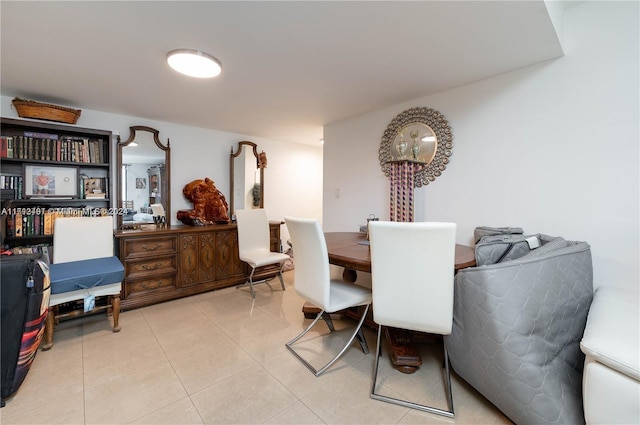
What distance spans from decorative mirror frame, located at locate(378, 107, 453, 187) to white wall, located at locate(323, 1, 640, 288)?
62 millimetres

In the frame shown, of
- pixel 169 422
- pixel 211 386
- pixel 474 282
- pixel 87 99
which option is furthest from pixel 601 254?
pixel 87 99

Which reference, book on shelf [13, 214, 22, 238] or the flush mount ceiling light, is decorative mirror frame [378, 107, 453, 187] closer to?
the flush mount ceiling light

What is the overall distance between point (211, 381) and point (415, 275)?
1.40m

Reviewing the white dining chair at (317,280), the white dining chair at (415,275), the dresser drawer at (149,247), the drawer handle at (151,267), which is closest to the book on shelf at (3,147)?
the dresser drawer at (149,247)

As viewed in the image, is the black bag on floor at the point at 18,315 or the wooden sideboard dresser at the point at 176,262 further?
the wooden sideboard dresser at the point at 176,262

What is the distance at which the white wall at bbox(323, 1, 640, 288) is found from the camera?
5.21 feet

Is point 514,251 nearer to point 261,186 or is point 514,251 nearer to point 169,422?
point 169,422

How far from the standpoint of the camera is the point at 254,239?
3.41 m

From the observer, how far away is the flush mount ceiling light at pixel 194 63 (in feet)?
5.75

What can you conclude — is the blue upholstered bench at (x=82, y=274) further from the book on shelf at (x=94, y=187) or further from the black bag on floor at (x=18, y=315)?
the book on shelf at (x=94, y=187)

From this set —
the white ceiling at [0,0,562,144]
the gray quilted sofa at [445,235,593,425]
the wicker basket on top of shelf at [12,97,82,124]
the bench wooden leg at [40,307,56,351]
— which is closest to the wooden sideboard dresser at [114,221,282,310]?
the bench wooden leg at [40,307,56,351]

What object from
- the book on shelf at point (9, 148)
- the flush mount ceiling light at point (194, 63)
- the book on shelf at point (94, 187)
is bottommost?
the book on shelf at point (94, 187)

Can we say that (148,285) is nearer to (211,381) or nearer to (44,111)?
(211,381)

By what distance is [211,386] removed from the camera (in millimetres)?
1611
